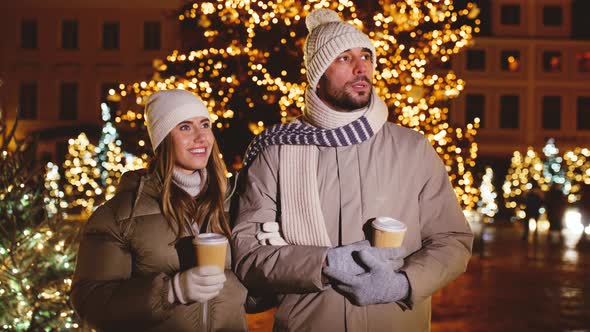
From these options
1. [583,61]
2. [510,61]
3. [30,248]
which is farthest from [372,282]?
[583,61]

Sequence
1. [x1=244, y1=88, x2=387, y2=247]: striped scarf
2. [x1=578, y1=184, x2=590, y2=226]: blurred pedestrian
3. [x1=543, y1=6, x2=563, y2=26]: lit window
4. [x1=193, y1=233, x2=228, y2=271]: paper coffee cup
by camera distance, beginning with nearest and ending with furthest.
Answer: [x1=193, y1=233, x2=228, y2=271]: paper coffee cup, [x1=244, y1=88, x2=387, y2=247]: striped scarf, [x1=578, y1=184, x2=590, y2=226]: blurred pedestrian, [x1=543, y1=6, x2=563, y2=26]: lit window

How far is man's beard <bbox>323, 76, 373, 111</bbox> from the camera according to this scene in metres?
3.24

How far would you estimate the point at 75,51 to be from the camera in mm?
36094

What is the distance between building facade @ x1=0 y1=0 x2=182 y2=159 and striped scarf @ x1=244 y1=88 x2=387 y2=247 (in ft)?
109

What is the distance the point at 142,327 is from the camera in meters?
2.97

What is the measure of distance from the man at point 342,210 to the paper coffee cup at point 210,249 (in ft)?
0.98

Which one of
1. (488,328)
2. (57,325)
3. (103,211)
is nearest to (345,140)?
(103,211)

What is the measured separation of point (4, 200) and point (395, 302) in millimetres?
3451

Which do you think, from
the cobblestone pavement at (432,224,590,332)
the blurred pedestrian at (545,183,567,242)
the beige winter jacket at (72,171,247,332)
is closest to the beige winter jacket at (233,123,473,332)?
the beige winter jacket at (72,171,247,332)

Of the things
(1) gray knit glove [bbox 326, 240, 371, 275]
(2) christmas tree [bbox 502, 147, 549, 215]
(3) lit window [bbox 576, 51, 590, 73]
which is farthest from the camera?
(3) lit window [bbox 576, 51, 590, 73]

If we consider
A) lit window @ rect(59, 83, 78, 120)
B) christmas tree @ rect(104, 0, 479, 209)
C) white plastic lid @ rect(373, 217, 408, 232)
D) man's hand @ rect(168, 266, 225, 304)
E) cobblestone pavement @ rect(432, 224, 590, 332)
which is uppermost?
lit window @ rect(59, 83, 78, 120)

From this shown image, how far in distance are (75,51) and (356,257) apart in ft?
117

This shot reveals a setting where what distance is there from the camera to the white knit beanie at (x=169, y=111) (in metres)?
3.30

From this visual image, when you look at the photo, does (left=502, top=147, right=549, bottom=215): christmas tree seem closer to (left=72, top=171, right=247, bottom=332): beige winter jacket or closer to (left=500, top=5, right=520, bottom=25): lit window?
(left=500, top=5, right=520, bottom=25): lit window
